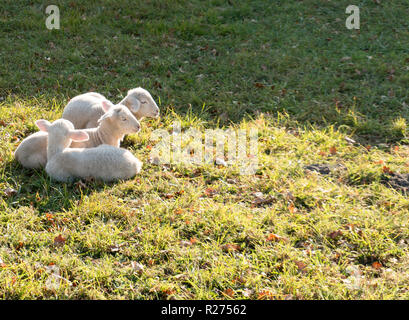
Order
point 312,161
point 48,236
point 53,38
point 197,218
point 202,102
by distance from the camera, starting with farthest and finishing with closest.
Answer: point 53,38 < point 202,102 < point 312,161 < point 197,218 < point 48,236

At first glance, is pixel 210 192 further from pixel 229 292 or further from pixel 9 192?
pixel 9 192

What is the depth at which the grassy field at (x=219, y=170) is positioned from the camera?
3.86m

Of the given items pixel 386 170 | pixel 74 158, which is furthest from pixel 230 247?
pixel 386 170

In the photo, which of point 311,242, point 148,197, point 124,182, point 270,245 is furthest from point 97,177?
point 311,242

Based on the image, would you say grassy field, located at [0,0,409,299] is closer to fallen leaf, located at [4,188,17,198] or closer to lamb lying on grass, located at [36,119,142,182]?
fallen leaf, located at [4,188,17,198]

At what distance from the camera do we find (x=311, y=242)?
4.31 metres

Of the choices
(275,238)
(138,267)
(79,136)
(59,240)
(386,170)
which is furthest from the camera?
(386,170)

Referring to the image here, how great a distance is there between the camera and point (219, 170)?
5.45 metres

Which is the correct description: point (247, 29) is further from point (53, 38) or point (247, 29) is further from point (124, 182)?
point (124, 182)

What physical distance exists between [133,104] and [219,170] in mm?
1405

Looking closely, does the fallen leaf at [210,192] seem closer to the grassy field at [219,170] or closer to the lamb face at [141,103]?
the grassy field at [219,170]

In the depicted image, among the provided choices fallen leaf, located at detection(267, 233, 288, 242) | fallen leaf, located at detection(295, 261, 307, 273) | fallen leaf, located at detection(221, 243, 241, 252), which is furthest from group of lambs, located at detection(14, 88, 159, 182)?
fallen leaf, located at detection(295, 261, 307, 273)
